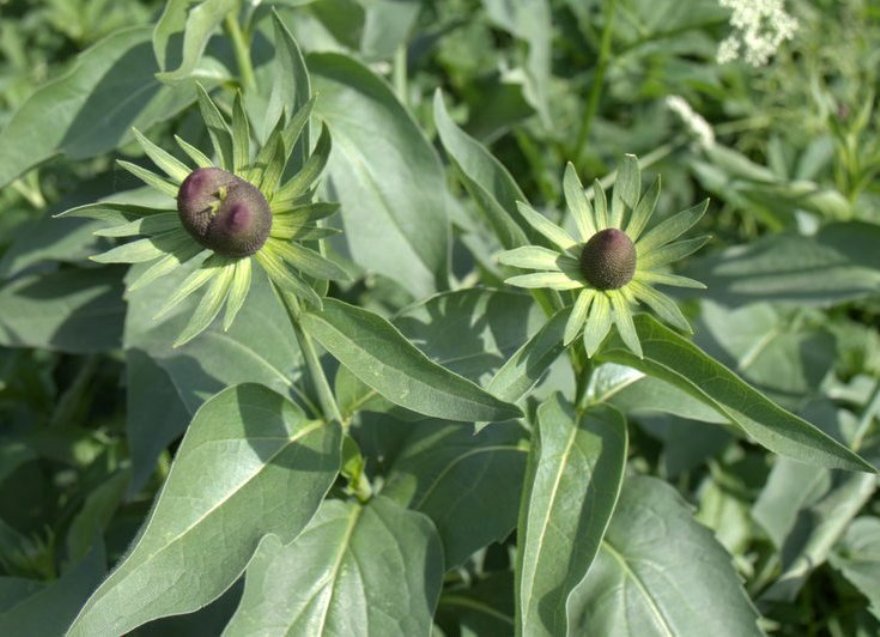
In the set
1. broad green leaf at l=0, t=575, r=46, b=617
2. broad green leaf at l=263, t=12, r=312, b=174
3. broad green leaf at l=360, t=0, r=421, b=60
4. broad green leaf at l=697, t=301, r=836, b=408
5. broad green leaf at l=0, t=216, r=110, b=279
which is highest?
broad green leaf at l=263, t=12, r=312, b=174

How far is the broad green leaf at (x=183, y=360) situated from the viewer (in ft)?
5.32

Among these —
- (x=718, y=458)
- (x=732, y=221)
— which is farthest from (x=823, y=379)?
(x=732, y=221)

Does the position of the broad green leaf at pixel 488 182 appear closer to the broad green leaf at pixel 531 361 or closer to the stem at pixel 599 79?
the broad green leaf at pixel 531 361

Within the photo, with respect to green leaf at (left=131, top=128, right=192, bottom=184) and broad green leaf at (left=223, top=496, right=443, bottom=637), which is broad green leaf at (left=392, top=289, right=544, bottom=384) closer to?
broad green leaf at (left=223, top=496, right=443, bottom=637)

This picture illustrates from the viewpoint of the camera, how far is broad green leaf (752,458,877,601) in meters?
2.01

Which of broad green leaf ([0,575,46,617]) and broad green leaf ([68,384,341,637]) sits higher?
broad green leaf ([68,384,341,637])

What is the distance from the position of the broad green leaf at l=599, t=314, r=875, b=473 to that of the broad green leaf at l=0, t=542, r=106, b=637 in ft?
2.83

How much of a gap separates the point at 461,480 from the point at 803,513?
0.86m

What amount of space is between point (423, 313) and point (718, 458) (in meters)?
1.10

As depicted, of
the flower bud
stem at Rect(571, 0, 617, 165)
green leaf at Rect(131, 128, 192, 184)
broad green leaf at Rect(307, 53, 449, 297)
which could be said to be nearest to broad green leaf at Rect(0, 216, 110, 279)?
broad green leaf at Rect(307, 53, 449, 297)

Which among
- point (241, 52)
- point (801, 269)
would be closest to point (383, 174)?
point (241, 52)

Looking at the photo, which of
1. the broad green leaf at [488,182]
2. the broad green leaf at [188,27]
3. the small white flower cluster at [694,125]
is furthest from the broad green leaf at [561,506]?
the small white flower cluster at [694,125]

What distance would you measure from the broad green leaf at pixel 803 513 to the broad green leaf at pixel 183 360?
1075 mm

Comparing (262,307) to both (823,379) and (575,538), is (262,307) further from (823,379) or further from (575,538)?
(823,379)
